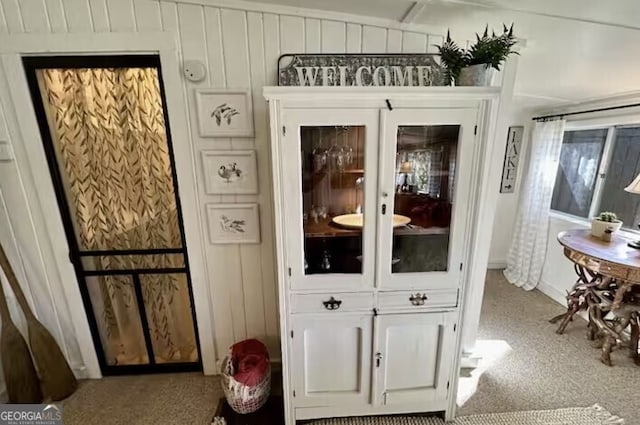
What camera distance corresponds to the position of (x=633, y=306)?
2.04 m

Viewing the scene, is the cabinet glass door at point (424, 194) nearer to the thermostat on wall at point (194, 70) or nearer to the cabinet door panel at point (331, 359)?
the cabinet door panel at point (331, 359)

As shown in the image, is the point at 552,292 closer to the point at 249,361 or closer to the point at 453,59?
the point at 453,59

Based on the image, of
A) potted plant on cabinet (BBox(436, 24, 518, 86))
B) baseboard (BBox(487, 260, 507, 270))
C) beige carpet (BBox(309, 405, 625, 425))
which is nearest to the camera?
potted plant on cabinet (BBox(436, 24, 518, 86))

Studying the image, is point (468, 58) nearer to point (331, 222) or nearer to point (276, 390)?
point (331, 222)

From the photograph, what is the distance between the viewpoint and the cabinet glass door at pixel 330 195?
4.08 feet

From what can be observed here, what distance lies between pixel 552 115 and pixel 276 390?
3.73 m

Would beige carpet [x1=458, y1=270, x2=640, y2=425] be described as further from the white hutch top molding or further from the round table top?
the round table top

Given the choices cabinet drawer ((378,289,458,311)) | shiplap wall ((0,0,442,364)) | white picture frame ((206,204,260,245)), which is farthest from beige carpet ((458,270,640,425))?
shiplap wall ((0,0,442,364))

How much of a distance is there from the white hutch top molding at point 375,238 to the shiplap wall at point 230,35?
47 cm

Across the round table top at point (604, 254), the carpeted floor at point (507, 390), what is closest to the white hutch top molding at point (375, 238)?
the carpeted floor at point (507, 390)

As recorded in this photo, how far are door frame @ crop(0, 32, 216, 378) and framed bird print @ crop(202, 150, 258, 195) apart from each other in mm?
94

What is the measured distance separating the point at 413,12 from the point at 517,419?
232 centimetres

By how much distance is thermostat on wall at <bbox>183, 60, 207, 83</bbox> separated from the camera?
59.8 inches

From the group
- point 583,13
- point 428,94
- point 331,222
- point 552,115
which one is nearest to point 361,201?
point 331,222
